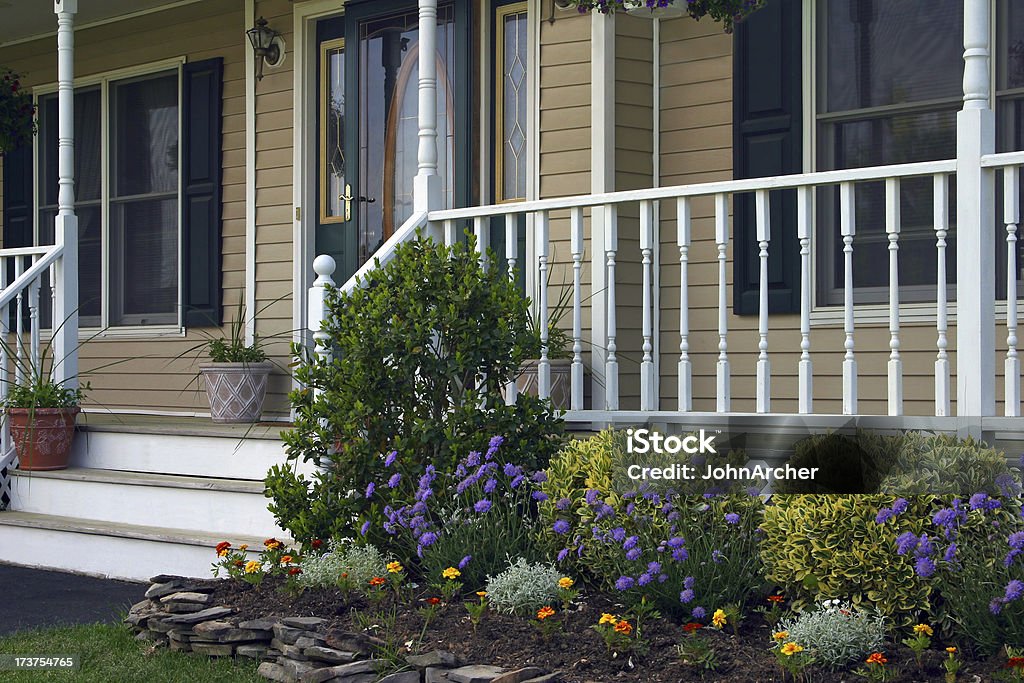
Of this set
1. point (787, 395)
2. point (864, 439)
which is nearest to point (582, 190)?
point (787, 395)

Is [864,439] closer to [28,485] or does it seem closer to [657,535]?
[657,535]

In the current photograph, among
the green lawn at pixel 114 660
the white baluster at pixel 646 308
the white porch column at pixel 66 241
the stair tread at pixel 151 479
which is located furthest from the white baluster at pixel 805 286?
the white porch column at pixel 66 241

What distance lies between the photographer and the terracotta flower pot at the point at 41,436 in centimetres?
639

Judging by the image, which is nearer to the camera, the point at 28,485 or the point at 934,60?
the point at 934,60

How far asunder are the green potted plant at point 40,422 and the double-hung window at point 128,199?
177cm

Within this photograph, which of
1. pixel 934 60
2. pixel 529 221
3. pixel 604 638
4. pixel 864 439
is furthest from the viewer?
pixel 529 221

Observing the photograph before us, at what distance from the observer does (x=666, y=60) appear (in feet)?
20.0

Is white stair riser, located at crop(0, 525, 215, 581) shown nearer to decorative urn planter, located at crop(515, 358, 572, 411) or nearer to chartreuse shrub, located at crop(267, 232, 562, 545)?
chartreuse shrub, located at crop(267, 232, 562, 545)

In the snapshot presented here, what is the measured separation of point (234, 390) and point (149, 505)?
1336 millimetres

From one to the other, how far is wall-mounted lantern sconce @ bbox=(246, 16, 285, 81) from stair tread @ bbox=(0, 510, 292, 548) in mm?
3115

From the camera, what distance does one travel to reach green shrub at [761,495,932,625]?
3.46m

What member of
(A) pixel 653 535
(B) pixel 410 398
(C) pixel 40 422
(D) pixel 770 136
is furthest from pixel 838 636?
(C) pixel 40 422

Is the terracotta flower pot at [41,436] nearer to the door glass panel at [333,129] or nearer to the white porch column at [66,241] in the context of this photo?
the white porch column at [66,241]

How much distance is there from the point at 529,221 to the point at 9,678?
3467 millimetres
